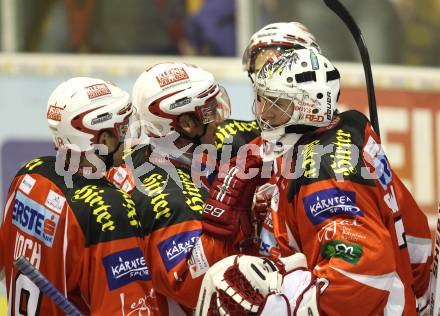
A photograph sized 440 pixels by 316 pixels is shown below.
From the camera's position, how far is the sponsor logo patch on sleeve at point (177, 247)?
15.7 feet

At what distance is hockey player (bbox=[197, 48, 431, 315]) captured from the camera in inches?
168

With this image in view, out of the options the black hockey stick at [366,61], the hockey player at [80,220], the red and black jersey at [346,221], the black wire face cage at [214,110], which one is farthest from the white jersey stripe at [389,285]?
the black wire face cage at [214,110]

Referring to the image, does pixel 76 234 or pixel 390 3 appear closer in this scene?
pixel 76 234

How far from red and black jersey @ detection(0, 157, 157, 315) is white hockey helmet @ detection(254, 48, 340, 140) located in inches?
24.1

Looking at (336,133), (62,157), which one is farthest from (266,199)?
(62,157)

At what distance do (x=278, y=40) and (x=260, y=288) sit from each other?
1.88 m

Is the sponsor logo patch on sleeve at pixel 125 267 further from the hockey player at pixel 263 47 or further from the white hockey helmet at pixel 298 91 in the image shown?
the hockey player at pixel 263 47

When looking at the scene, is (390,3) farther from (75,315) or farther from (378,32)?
(75,315)

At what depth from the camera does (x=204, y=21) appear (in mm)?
8281

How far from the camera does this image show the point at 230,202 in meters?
4.70

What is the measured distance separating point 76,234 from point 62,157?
314 millimetres

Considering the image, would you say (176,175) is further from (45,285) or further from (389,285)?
(389,285)

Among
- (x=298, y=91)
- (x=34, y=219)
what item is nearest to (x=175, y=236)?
(x=34, y=219)

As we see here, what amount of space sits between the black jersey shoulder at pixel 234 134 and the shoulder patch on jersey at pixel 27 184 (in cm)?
96
